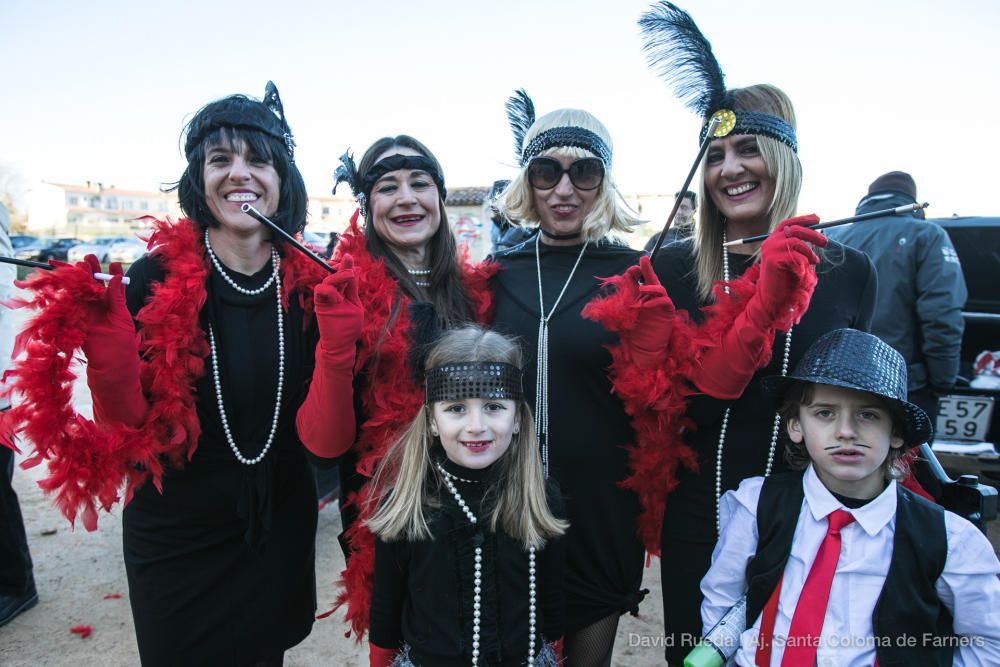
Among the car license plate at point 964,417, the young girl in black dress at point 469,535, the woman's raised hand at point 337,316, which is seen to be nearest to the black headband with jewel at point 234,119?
the woman's raised hand at point 337,316

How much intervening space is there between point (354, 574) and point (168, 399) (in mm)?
771

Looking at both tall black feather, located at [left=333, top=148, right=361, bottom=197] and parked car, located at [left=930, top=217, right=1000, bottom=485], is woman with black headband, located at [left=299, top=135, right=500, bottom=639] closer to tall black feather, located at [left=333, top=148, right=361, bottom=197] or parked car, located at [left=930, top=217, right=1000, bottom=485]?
tall black feather, located at [left=333, top=148, right=361, bottom=197]

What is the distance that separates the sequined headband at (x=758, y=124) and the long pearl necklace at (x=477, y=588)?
1.30 m

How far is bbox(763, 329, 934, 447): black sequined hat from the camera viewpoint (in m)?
1.43

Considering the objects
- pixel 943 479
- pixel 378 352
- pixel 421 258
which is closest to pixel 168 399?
pixel 378 352

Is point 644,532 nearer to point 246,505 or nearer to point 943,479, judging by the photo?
point 943,479

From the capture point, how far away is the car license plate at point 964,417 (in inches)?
146

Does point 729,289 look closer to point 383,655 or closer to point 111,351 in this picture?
point 383,655

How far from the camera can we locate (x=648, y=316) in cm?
171

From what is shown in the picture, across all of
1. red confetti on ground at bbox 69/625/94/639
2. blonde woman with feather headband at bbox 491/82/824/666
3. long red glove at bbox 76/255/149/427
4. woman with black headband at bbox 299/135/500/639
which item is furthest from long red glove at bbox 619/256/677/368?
red confetti on ground at bbox 69/625/94/639

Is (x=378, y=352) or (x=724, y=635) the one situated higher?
(x=378, y=352)

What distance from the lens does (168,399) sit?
1706mm

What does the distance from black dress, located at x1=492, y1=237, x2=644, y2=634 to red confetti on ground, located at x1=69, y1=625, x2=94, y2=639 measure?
7.91 ft

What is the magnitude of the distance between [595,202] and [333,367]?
108cm
